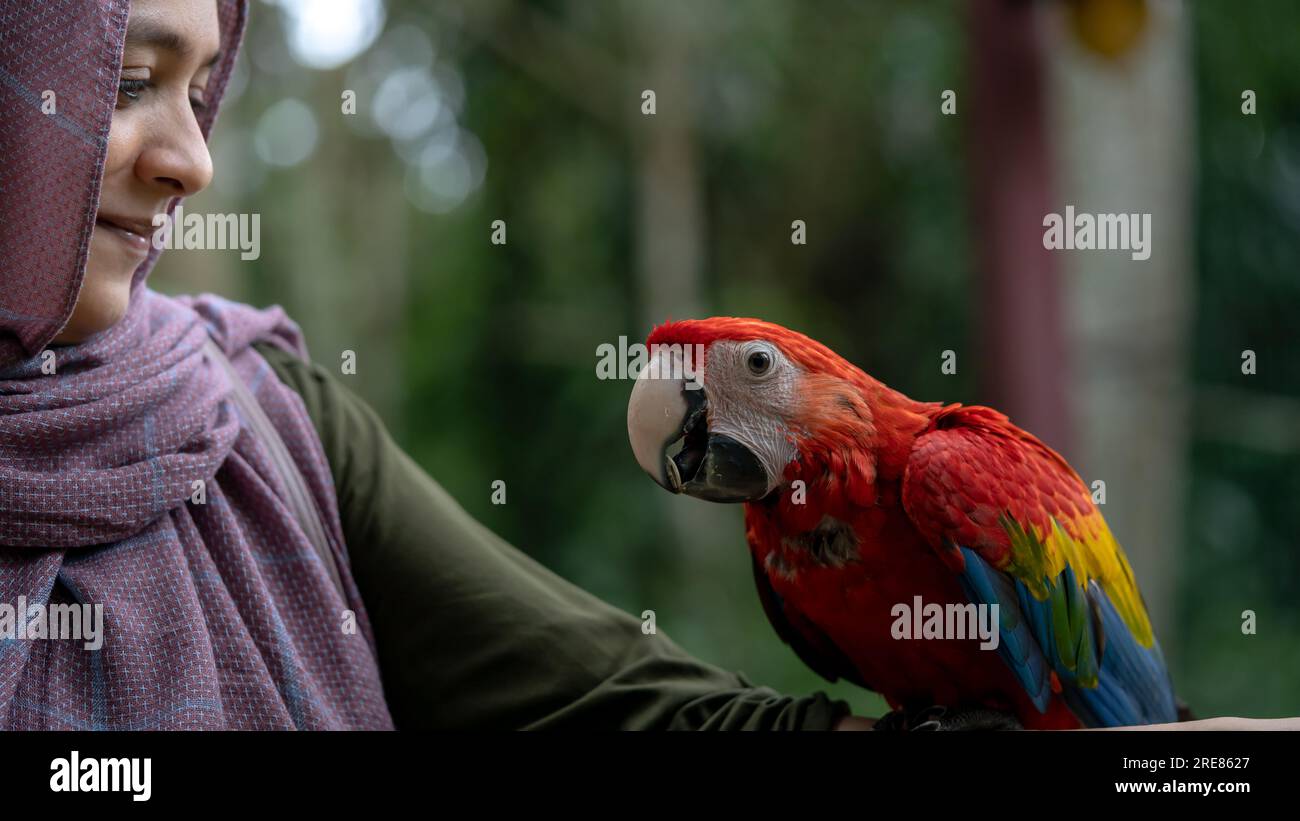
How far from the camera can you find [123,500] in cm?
84

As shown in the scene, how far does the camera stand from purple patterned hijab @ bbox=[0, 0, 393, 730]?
30.2 inches

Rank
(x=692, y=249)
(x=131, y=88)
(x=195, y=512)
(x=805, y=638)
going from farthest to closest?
(x=692, y=249) → (x=805, y=638) → (x=195, y=512) → (x=131, y=88)

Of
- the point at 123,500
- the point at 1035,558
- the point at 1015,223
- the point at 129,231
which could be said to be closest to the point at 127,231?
the point at 129,231

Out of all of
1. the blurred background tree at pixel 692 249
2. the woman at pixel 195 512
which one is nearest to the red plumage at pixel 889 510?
the woman at pixel 195 512

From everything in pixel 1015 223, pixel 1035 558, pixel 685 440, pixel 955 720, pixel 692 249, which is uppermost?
pixel 692 249

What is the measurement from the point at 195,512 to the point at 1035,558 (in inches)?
31.0

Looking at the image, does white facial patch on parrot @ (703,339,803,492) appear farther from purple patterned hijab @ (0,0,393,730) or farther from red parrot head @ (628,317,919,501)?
purple patterned hijab @ (0,0,393,730)

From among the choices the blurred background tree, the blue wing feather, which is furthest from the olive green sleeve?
the blurred background tree

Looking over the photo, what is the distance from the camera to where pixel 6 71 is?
75cm

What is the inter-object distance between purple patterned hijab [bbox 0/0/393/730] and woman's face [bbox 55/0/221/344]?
0.03m

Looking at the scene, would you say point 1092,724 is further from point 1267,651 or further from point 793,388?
point 1267,651

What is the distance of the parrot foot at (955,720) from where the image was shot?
931mm

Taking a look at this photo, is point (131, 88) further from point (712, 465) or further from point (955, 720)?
point (955, 720)

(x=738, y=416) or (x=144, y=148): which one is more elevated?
(x=144, y=148)
